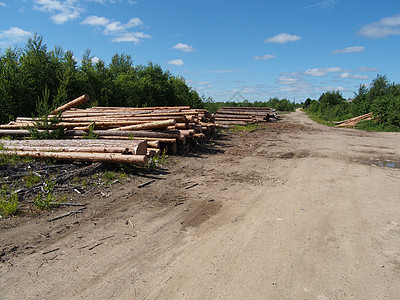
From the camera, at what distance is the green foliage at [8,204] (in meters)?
4.38

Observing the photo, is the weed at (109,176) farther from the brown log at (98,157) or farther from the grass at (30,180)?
the grass at (30,180)

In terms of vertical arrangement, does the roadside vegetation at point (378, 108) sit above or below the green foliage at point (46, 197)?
above

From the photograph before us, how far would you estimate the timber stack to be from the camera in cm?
691

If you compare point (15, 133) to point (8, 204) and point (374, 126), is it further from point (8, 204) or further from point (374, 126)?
point (374, 126)

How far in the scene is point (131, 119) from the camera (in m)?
Answer: 10.3

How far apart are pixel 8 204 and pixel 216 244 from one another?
3468mm

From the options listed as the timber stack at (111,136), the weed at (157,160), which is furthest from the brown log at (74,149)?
the weed at (157,160)

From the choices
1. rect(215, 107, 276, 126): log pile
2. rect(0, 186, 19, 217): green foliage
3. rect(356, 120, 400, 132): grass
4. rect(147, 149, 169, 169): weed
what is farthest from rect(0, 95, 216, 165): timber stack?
rect(356, 120, 400, 132): grass

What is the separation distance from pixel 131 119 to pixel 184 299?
8.37 meters

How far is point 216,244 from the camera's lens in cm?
379

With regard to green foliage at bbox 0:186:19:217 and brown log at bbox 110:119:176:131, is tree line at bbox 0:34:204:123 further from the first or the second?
green foliage at bbox 0:186:19:217

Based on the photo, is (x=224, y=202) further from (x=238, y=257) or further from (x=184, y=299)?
(x=184, y=299)

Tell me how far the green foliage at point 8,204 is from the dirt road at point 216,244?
366 mm

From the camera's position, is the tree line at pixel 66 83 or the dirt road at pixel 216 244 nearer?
the dirt road at pixel 216 244
